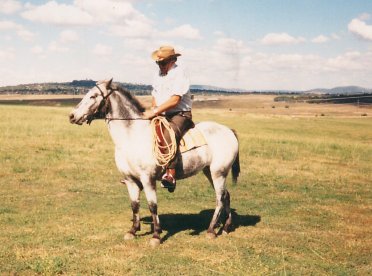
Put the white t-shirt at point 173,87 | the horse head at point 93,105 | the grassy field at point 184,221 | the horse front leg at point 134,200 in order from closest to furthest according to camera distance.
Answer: the grassy field at point 184,221, the horse head at point 93,105, the white t-shirt at point 173,87, the horse front leg at point 134,200

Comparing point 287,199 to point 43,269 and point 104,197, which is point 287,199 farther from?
point 43,269

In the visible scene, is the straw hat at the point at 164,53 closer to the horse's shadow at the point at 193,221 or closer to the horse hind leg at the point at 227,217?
the horse hind leg at the point at 227,217

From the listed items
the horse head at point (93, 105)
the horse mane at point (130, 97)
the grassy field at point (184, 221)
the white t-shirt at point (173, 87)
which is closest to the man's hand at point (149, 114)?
the horse mane at point (130, 97)

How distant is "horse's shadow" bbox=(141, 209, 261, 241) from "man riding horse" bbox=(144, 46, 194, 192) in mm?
1784

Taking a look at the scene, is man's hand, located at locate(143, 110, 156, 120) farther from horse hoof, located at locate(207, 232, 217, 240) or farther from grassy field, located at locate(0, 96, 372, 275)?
horse hoof, located at locate(207, 232, 217, 240)

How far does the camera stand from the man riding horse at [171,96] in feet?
31.3

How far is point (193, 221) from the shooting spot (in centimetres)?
1227

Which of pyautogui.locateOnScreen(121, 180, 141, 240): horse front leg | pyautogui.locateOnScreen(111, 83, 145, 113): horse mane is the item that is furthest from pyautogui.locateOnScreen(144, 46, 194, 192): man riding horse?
pyautogui.locateOnScreen(121, 180, 141, 240): horse front leg

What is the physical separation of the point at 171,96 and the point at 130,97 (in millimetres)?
996

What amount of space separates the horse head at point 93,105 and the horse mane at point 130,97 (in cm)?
20

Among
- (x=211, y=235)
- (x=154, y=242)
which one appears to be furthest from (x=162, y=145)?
(x=211, y=235)

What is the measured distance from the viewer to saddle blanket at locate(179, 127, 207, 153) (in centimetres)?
1011

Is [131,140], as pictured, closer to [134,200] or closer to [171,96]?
[171,96]

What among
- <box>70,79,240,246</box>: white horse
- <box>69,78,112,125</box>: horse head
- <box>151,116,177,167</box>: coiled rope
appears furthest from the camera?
<box>151,116,177,167</box>: coiled rope
